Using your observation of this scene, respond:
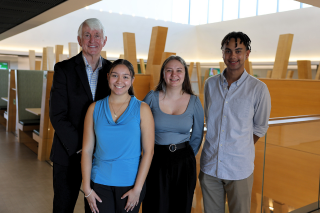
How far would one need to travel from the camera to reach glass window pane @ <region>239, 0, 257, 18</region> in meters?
15.3

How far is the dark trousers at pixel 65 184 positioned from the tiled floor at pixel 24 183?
1231mm

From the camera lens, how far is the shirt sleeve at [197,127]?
5.54 ft

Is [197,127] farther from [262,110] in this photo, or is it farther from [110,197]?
[110,197]

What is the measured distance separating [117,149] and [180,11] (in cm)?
1754

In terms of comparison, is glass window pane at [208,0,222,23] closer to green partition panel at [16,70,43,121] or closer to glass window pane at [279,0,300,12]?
glass window pane at [279,0,300,12]

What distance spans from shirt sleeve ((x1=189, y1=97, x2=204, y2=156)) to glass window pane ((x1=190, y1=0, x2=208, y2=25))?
1695cm

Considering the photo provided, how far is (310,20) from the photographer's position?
1232 cm

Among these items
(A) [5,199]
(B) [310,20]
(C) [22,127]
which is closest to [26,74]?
(C) [22,127]

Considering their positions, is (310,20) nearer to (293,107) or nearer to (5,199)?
(293,107)

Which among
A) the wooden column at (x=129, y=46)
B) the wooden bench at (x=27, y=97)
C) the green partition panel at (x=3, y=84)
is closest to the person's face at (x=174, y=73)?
the wooden column at (x=129, y=46)

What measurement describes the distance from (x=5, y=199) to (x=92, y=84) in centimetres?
219

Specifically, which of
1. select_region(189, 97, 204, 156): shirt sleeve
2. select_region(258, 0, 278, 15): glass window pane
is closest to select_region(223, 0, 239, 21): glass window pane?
select_region(258, 0, 278, 15): glass window pane

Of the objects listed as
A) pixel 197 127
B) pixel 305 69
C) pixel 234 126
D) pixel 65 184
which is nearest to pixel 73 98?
pixel 65 184

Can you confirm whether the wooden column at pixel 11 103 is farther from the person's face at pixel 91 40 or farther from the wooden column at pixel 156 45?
the person's face at pixel 91 40
